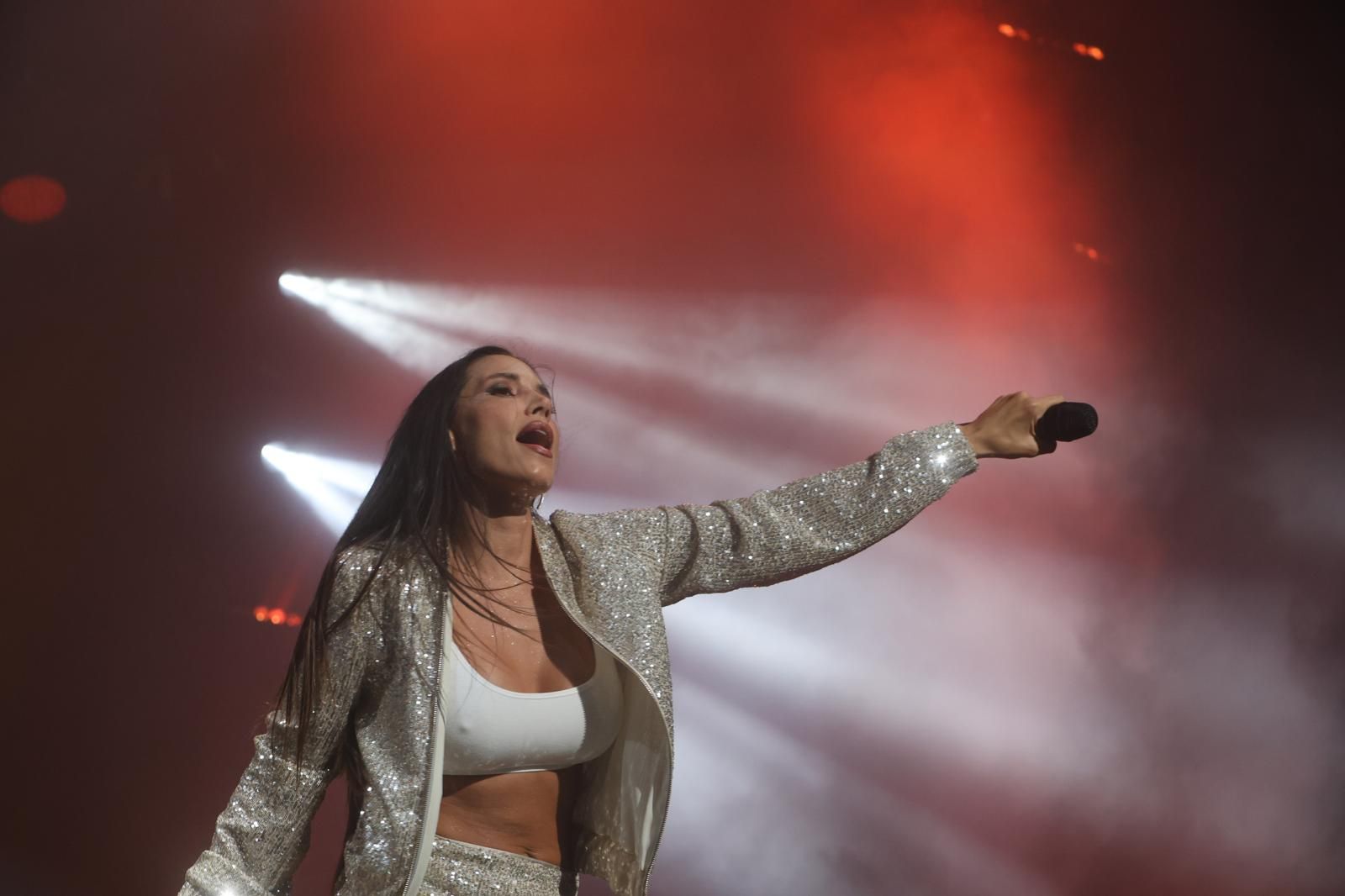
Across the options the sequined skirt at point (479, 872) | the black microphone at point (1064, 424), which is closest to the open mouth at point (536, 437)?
the sequined skirt at point (479, 872)

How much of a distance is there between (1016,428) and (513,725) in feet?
3.24

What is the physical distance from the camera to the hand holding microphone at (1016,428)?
1.94 m

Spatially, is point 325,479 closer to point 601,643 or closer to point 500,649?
point 500,649

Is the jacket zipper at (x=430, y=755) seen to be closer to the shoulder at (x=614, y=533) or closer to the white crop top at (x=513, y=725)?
the white crop top at (x=513, y=725)

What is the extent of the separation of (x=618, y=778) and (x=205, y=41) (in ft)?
9.17

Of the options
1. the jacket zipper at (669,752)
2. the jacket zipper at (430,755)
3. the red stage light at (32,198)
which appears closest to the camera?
the jacket zipper at (430,755)

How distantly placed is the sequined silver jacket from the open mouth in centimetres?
16

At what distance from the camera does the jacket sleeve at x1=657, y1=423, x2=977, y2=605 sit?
1.97m

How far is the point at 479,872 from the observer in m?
1.71

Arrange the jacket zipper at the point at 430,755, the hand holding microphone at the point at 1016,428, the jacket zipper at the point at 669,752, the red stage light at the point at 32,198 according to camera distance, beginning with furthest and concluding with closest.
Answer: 1. the red stage light at the point at 32,198
2. the hand holding microphone at the point at 1016,428
3. the jacket zipper at the point at 669,752
4. the jacket zipper at the point at 430,755

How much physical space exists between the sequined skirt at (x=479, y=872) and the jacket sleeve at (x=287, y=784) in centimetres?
21

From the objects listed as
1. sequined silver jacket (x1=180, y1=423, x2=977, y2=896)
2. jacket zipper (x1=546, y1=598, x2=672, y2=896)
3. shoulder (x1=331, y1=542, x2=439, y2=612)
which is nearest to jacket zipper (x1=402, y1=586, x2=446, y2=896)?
sequined silver jacket (x1=180, y1=423, x2=977, y2=896)

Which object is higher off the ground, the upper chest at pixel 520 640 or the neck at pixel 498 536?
the neck at pixel 498 536

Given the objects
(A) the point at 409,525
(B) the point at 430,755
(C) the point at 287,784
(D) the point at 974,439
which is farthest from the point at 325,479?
(D) the point at 974,439
